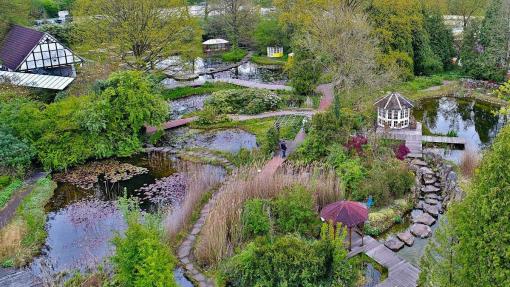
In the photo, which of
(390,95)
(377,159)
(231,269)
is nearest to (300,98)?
(390,95)

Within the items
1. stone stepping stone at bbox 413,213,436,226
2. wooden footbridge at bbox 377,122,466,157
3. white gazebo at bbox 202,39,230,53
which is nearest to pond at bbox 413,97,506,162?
wooden footbridge at bbox 377,122,466,157

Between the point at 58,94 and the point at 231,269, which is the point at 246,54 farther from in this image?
the point at 231,269

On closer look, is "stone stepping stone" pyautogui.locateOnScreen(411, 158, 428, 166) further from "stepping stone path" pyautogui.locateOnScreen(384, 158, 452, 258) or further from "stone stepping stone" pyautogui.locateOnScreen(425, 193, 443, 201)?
"stone stepping stone" pyautogui.locateOnScreen(425, 193, 443, 201)

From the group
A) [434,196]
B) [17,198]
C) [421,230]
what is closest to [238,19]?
[17,198]

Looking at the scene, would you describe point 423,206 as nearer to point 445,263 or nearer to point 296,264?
point 296,264

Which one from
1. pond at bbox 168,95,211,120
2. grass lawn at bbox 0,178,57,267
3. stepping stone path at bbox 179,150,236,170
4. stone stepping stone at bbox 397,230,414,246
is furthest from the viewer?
pond at bbox 168,95,211,120

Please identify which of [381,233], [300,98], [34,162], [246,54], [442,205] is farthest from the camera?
[246,54]

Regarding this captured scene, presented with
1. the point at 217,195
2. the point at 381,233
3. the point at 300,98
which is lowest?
the point at 381,233
